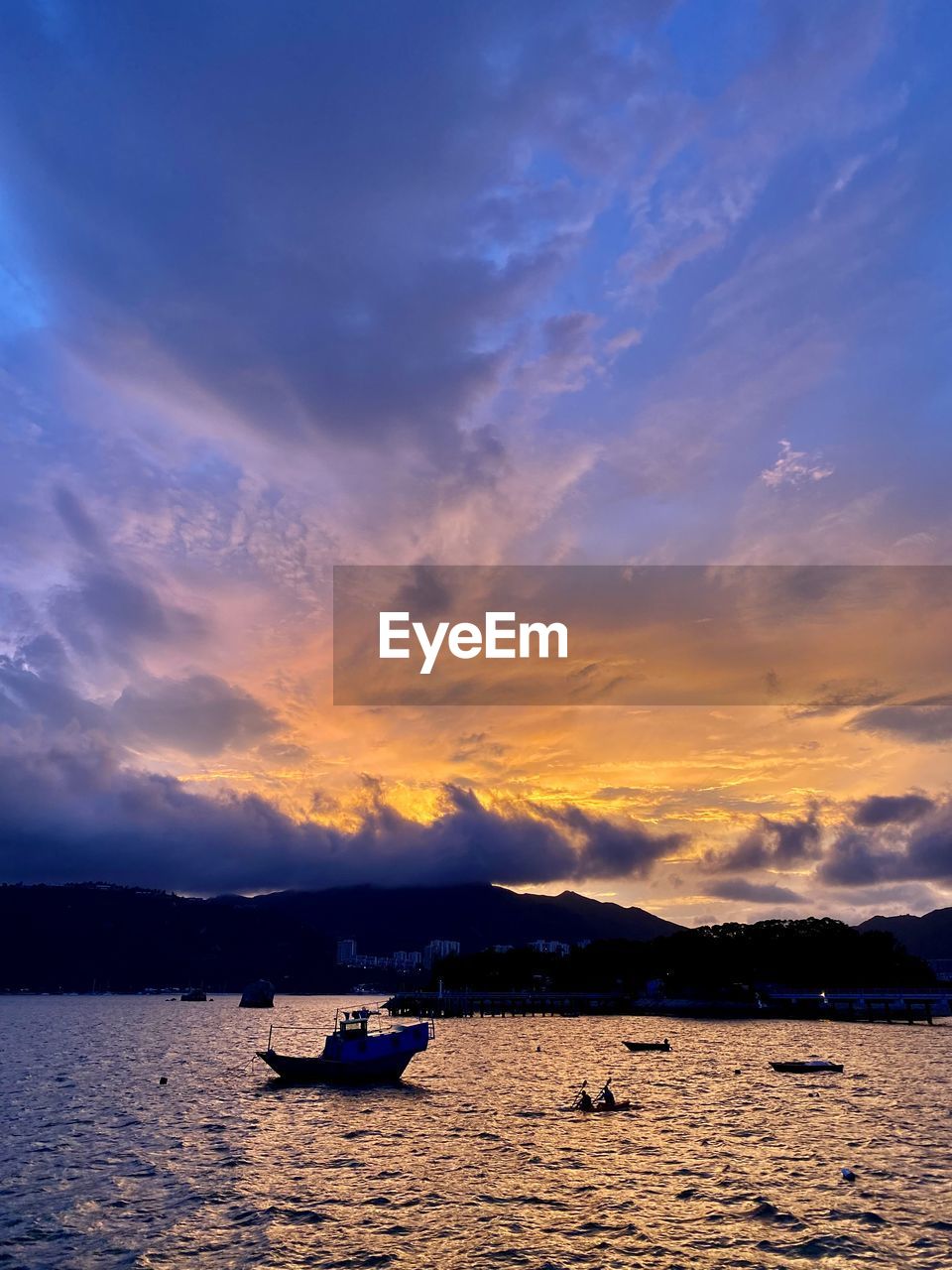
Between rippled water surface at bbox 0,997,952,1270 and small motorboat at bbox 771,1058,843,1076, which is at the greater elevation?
rippled water surface at bbox 0,997,952,1270

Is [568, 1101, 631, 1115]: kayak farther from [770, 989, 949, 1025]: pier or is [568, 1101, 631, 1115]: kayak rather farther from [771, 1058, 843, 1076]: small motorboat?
[770, 989, 949, 1025]: pier

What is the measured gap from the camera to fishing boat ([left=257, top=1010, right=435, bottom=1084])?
8369 centimetres

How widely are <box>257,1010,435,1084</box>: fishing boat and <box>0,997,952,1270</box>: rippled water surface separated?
1.89m

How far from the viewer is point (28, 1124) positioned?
70188 millimetres

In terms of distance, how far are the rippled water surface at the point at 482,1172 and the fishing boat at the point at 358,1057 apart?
1.89m

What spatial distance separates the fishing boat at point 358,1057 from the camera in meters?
83.7

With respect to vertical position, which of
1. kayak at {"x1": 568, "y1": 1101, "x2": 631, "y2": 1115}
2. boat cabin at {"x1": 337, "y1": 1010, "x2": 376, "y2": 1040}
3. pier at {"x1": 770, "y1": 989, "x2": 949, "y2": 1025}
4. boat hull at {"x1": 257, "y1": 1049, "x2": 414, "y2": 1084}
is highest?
boat cabin at {"x1": 337, "y1": 1010, "x2": 376, "y2": 1040}

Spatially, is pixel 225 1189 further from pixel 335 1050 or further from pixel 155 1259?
pixel 335 1050

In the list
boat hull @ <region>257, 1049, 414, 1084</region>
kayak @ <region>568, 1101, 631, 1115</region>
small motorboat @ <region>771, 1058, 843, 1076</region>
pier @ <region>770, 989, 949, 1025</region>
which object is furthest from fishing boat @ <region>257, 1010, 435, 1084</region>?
pier @ <region>770, 989, 949, 1025</region>

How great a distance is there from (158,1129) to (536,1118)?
28657 millimetres

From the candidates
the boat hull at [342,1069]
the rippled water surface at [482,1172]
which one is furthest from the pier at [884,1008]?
the boat hull at [342,1069]

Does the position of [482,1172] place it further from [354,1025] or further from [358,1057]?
[354,1025]

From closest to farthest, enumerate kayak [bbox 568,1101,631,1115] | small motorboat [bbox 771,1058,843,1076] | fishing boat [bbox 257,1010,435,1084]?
kayak [bbox 568,1101,631,1115], fishing boat [bbox 257,1010,435,1084], small motorboat [bbox 771,1058,843,1076]

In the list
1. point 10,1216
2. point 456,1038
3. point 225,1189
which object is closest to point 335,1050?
point 225,1189
